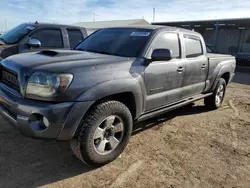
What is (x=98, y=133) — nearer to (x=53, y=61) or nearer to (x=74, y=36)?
(x=53, y=61)

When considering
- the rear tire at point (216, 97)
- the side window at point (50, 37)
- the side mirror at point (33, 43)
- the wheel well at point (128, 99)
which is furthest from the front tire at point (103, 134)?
the side window at point (50, 37)

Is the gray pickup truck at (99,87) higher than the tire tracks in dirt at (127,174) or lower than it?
higher

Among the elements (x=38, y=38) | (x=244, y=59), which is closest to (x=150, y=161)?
(x=38, y=38)

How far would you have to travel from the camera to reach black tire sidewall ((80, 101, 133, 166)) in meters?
2.73

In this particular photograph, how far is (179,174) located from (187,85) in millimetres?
1850

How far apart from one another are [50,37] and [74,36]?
2.32ft

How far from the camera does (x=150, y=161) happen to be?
3184 millimetres

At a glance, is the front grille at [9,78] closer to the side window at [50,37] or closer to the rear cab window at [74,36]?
the side window at [50,37]

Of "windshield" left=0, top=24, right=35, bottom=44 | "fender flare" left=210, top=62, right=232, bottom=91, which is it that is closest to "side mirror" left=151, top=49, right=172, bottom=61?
"fender flare" left=210, top=62, right=232, bottom=91

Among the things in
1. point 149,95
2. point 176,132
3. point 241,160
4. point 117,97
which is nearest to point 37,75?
point 117,97

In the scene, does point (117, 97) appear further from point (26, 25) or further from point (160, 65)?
point (26, 25)

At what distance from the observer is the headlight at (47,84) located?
2480mm

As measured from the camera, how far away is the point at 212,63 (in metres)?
5.05

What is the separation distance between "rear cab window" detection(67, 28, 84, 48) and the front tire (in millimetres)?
4058
